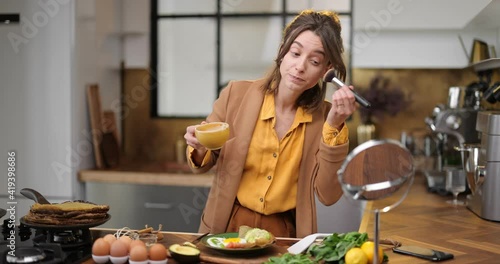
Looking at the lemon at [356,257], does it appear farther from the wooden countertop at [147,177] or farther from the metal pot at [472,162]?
the wooden countertop at [147,177]

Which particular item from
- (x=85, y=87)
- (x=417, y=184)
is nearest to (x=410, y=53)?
(x=417, y=184)

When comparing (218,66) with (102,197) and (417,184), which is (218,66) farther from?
(417,184)

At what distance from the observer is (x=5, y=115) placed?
3.93m

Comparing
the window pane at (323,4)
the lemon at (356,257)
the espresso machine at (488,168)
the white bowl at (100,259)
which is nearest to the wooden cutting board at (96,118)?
the window pane at (323,4)

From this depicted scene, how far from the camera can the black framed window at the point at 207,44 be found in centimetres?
450

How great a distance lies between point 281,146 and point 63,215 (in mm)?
810

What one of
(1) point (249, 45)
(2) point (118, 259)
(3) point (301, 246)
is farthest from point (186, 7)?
(2) point (118, 259)

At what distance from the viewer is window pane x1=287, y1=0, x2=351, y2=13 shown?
4.41 metres

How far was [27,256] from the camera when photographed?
167 cm

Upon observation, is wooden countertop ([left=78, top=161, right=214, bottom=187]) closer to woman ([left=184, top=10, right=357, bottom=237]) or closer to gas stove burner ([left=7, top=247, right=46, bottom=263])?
woman ([left=184, top=10, right=357, bottom=237])

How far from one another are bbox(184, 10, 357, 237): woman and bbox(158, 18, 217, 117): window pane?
7.08 feet

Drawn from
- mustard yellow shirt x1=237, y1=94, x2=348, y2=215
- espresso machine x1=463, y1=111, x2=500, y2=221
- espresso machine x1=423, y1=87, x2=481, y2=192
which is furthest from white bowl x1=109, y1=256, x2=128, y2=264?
espresso machine x1=423, y1=87, x2=481, y2=192

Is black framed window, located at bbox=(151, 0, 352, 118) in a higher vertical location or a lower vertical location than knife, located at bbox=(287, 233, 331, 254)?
higher

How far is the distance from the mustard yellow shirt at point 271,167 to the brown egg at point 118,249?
0.60m
